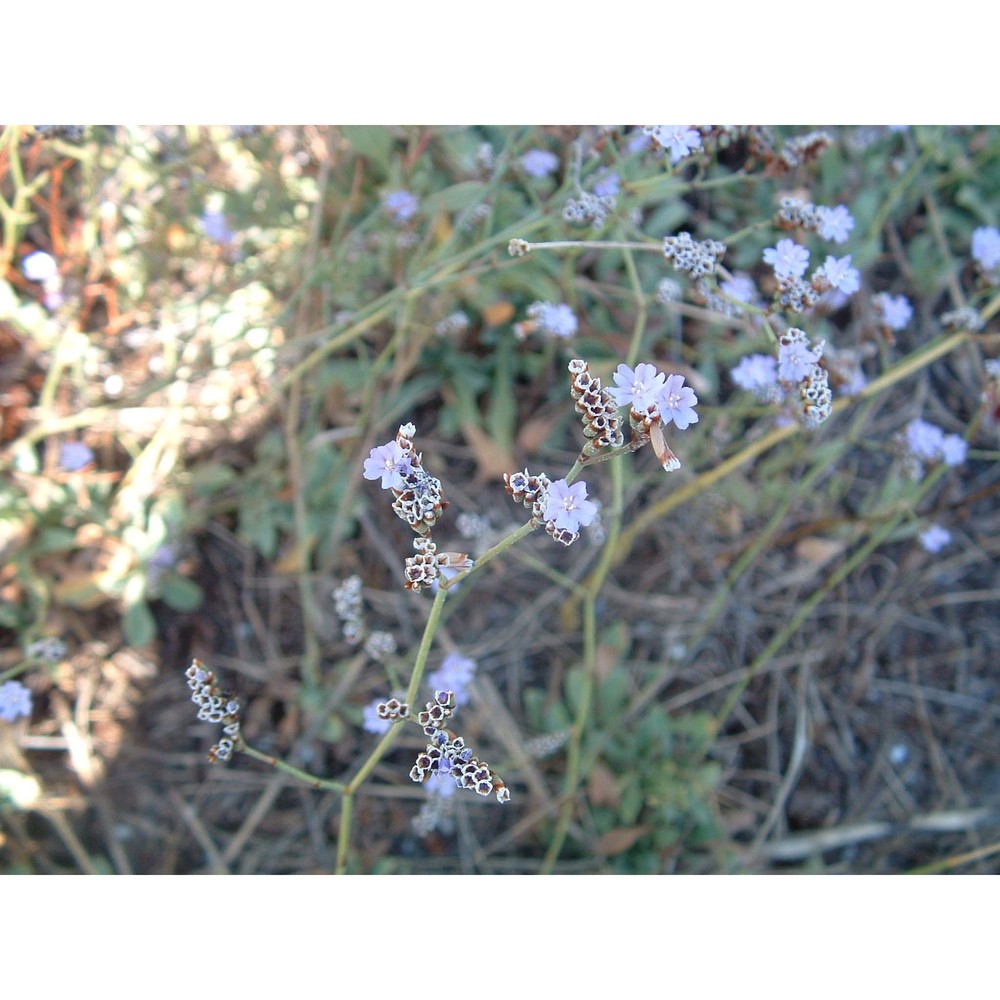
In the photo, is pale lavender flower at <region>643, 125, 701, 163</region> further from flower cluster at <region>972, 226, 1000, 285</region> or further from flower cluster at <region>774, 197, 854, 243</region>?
flower cluster at <region>972, 226, 1000, 285</region>

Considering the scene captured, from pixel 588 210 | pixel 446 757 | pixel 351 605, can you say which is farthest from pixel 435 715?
pixel 588 210

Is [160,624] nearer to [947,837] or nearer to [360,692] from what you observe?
[360,692]

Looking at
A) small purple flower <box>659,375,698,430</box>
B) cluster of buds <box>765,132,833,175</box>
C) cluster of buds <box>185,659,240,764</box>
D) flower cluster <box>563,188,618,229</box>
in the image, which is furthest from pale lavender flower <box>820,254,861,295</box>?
cluster of buds <box>185,659,240,764</box>

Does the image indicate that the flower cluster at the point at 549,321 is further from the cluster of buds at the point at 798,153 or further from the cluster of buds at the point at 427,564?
the cluster of buds at the point at 427,564

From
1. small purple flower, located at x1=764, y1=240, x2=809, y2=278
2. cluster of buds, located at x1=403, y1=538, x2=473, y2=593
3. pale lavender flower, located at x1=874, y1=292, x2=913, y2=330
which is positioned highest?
small purple flower, located at x1=764, y1=240, x2=809, y2=278

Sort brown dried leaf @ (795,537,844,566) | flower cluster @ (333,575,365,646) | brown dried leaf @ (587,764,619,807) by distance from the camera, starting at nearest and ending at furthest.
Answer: flower cluster @ (333,575,365,646)
brown dried leaf @ (587,764,619,807)
brown dried leaf @ (795,537,844,566)

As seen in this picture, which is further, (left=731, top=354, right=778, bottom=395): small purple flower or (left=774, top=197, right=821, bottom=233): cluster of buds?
(left=731, top=354, right=778, bottom=395): small purple flower

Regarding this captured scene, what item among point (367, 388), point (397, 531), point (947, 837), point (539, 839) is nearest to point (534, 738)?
point (539, 839)

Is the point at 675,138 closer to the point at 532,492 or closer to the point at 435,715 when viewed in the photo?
the point at 532,492
